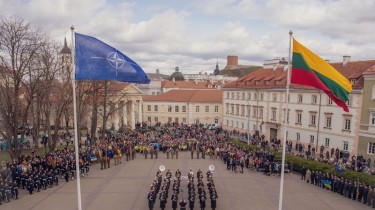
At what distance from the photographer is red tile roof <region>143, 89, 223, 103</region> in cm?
6234

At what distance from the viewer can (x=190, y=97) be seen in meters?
63.1

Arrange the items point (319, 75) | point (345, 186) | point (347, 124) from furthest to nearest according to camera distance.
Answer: point (347, 124), point (345, 186), point (319, 75)

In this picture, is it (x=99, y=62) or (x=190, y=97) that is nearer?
(x=99, y=62)

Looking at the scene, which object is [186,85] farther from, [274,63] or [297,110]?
[297,110]

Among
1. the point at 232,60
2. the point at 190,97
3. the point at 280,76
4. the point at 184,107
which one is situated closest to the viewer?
the point at 280,76

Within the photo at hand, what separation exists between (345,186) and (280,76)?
26.6 m

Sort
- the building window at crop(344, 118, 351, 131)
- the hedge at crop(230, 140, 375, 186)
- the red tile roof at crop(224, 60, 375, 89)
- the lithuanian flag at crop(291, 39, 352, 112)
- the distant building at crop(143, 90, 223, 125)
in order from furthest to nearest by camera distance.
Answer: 1. the distant building at crop(143, 90, 223, 125)
2. the red tile roof at crop(224, 60, 375, 89)
3. the building window at crop(344, 118, 351, 131)
4. the hedge at crop(230, 140, 375, 186)
5. the lithuanian flag at crop(291, 39, 352, 112)

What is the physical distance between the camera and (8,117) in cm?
2325

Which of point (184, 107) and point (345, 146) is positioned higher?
point (184, 107)

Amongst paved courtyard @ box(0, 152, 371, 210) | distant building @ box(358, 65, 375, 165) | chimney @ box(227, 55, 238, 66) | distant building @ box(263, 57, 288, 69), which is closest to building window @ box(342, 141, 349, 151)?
distant building @ box(358, 65, 375, 165)

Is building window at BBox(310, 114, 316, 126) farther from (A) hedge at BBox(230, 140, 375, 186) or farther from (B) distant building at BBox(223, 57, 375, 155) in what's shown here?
(A) hedge at BBox(230, 140, 375, 186)

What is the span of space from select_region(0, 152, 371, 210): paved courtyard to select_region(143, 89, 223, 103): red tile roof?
36.9 meters

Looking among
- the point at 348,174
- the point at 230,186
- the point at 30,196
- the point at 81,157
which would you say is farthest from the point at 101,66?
the point at 348,174

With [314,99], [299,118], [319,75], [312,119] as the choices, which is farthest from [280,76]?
[319,75]
